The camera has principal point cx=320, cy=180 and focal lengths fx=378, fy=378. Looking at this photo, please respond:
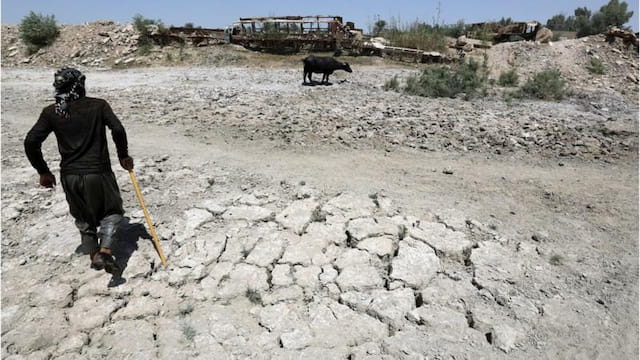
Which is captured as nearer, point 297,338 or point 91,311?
point 297,338

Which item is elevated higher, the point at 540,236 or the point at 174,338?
the point at 540,236

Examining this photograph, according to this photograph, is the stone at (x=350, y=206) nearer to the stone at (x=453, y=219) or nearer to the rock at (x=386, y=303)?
the stone at (x=453, y=219)

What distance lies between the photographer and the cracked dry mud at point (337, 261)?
2.61m

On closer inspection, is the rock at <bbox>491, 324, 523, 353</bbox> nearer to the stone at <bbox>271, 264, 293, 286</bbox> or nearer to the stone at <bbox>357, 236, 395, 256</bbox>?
the stone at <bbox>357, 236, 395, 256</bbox>

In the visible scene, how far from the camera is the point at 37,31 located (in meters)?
16.2

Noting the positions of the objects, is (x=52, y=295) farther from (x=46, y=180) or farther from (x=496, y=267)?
(x=496, y=267)

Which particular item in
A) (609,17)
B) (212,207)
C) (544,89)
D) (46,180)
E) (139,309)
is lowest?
(139,309)

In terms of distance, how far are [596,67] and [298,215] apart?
13.0 m

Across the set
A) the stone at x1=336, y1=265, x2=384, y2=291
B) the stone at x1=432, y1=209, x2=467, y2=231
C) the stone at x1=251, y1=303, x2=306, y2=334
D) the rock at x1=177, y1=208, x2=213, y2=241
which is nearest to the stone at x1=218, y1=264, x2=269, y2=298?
the stone at x1=251, y1=303, x2=306, y2=334

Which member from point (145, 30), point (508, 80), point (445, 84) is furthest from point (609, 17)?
point (145, 30)

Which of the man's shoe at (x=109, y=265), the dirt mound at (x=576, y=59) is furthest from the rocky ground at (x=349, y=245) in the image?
the dirt mound at (x=576, y=59)

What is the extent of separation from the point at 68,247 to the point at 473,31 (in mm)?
18749

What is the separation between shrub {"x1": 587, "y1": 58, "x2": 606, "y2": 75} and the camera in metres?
12.2

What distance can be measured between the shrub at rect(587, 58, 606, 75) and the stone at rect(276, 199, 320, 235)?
12.5 meters
